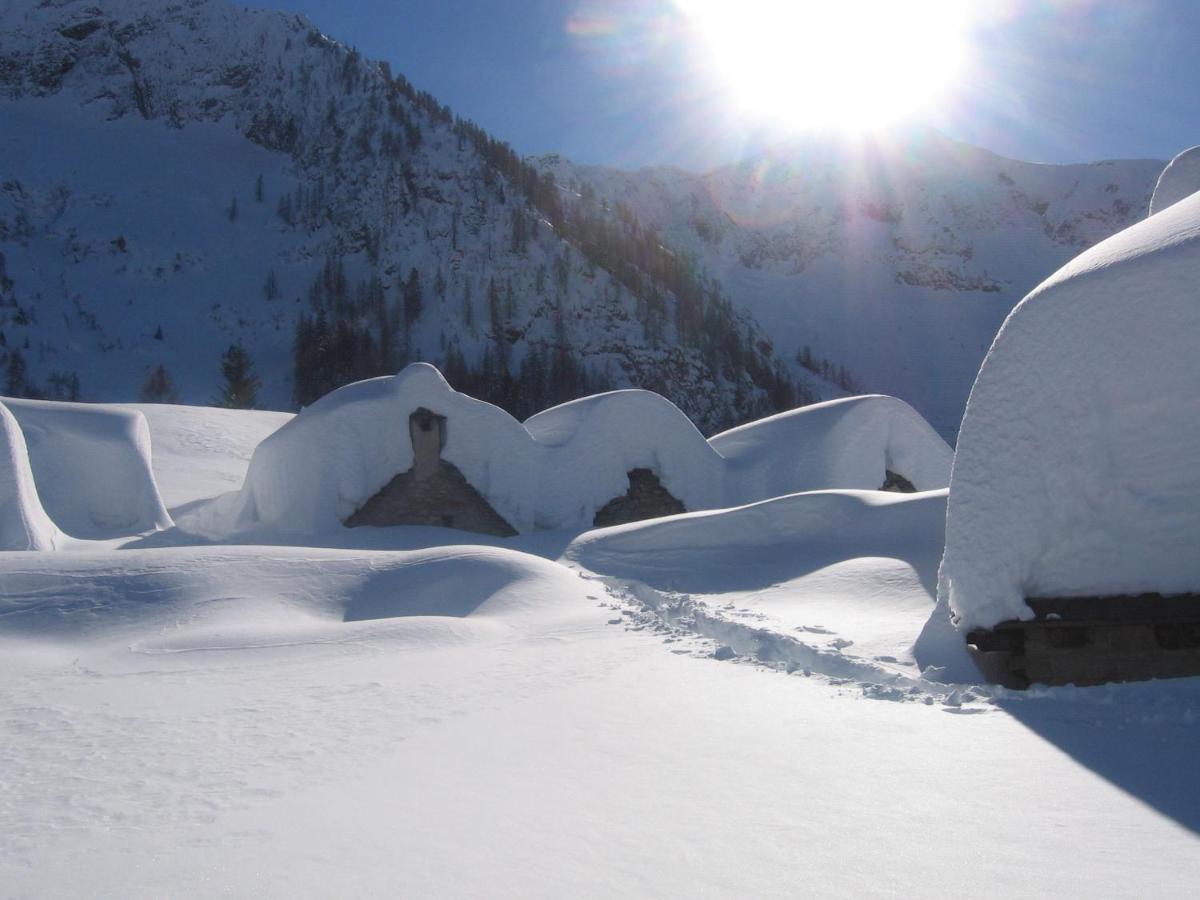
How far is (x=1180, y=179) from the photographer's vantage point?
8.72 meters

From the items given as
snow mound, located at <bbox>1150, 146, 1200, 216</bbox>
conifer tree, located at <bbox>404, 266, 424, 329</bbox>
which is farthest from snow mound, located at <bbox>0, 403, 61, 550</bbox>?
conifer tree, located at <bbox>404, 266, 424, 329</bbox>

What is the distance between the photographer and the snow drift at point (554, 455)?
1956 centimetres

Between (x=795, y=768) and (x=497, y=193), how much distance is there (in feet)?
227

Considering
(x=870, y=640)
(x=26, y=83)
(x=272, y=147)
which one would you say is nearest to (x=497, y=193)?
(x=272, y=147)

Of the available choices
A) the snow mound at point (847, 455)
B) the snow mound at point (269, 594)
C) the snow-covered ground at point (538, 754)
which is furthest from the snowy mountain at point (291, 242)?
the snow-covered ground at point (538, 754)

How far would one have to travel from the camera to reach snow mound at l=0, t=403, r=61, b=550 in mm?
14039

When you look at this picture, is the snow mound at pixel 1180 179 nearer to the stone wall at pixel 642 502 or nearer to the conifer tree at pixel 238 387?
the stone wall at pixel 642 502

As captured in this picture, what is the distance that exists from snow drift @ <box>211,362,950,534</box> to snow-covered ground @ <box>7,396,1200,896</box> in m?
10.2

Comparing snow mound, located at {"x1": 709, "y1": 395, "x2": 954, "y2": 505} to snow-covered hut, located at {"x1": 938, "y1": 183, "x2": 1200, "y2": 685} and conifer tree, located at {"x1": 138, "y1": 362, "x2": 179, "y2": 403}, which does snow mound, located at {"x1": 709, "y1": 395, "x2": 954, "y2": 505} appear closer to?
snow-covered hut, located at {"x1": 938, "y1": 183, "x2": 1200, "y2": 685}

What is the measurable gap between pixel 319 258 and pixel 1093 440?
6994 cm

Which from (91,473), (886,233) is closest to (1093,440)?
(91,473)

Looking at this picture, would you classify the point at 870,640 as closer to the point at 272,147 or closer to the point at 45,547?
the point at 45,547

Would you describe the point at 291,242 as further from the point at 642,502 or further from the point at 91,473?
the point at 642,502

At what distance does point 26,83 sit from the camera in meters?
80.4
